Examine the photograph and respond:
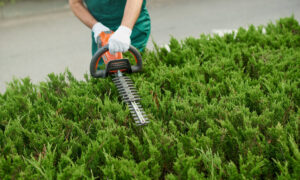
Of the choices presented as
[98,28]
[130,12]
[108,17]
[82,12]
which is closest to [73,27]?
[82,12]

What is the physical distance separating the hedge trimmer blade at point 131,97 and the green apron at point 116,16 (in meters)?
0.74

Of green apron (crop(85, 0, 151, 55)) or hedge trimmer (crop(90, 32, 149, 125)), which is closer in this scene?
hedge trimmer (crop(90, 32, 149, 125))

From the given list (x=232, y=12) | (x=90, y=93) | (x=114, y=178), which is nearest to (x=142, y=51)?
(x=90, y=93)

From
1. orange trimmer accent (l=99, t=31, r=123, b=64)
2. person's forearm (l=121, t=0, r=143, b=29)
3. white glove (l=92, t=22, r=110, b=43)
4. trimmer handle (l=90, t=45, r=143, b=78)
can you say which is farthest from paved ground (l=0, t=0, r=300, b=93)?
trimmer handle (l=90, t=45, r=143, b=78)

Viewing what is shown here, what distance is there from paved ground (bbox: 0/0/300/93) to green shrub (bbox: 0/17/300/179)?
3.39 meters

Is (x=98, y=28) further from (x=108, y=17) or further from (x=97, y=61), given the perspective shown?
(x=97, y=61)

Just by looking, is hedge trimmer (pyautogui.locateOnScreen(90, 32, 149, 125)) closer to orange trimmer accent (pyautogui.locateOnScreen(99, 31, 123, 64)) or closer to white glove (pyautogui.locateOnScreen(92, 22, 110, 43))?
orange trimmer accent (pyautogui.locateOnScreen(99, 31, 123, 64))

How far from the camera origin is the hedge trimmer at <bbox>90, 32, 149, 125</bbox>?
184cm

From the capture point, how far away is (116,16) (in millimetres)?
2750

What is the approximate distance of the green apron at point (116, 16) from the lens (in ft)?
8.78

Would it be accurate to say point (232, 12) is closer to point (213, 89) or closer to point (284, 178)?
point (213, 89)

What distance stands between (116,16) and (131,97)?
3.60ft

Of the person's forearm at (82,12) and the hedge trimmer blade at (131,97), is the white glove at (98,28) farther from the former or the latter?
the hedge trimmer blade at (131,97)

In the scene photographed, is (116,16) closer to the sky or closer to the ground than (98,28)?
closer to the sky
